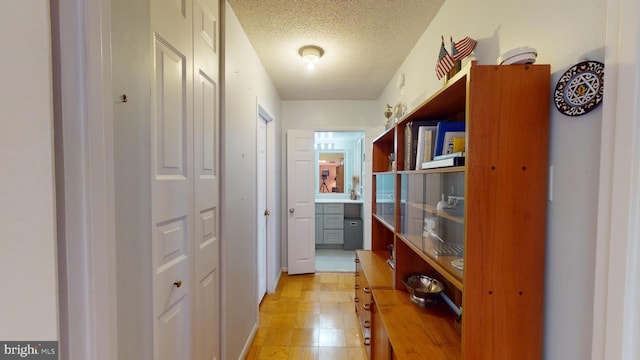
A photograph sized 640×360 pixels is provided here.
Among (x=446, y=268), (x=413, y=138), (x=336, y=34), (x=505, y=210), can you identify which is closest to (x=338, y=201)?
(x=336, y=34)

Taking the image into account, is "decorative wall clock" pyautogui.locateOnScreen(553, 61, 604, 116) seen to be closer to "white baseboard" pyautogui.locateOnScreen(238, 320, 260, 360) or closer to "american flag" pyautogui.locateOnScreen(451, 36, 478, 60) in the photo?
"american flag" pyautogui.locateOnScreen(451, 36, 478, 60)

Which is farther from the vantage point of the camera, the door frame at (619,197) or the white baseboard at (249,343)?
the white baseboard at (249,343)

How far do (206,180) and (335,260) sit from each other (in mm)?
3159

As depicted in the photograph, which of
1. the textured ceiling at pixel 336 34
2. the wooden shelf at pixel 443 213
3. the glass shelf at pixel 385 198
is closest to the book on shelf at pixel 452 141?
the wooden shelf at pixel 443 213

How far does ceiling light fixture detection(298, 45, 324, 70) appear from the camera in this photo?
6.84ft

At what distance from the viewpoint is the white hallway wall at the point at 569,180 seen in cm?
66

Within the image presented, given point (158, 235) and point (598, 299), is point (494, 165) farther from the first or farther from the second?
point (158, 235)

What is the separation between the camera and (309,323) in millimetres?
2314

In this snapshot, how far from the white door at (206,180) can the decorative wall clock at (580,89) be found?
4.58 ft

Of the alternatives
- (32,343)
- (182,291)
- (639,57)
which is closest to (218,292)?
(182,291)

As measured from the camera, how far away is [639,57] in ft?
1.70

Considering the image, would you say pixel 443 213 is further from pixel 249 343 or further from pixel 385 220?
pixel 249 343

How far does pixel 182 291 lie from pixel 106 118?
0.84 meters

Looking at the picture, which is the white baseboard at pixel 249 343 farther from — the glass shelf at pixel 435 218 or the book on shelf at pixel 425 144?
the book on shelf at pixel 425 144
